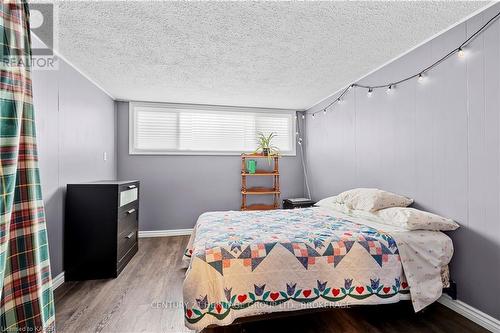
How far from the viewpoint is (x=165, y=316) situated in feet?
6.35

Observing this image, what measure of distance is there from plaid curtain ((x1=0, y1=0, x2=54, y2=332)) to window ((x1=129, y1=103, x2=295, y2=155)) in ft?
10.6

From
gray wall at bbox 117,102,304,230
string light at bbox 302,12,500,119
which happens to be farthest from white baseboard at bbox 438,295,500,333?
gray wall at bbox 117,102,304,230

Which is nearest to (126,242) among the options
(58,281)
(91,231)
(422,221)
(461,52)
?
(91,231)

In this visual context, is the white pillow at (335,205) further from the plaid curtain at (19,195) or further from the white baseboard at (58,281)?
the white baseboard at (58,281)

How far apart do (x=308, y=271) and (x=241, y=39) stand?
198 cm

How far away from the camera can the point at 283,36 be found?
7.04 ft

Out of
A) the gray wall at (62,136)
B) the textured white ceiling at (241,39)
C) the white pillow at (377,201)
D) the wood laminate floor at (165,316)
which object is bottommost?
the wood laminate floor at (165,316)

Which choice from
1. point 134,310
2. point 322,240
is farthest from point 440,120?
point 134,310

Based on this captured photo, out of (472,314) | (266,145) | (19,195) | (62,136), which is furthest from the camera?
(266,145)

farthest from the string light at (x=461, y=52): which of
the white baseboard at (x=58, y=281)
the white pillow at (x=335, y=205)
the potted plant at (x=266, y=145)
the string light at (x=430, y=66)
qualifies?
the white baseboard at (x=58, y=281)

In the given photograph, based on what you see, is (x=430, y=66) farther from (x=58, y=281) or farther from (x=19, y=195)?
(x=58, y=281)

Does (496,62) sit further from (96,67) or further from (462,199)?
(96,67)

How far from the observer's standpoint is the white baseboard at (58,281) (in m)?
2.39

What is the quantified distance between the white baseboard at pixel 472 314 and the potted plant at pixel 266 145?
2868mm
